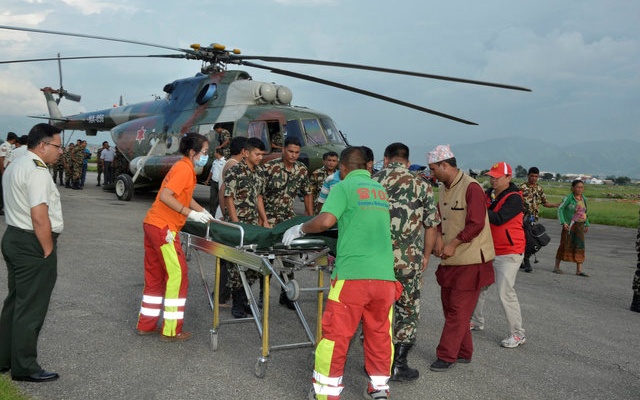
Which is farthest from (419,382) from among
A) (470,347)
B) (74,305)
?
(74,305)

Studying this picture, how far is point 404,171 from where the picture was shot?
426 cm

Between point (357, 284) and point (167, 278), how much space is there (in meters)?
2.17

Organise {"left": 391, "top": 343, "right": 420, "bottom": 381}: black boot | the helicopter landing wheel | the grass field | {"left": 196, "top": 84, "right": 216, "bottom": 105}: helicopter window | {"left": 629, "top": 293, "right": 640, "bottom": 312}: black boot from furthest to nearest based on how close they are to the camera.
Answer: the helicopter landing wheel
{"left": 196, "top": 84, "right": 216, "bottom": 105}: helicopter window
{"left": 629, "top": 293, "right": 640, "bottom": 312}: black boot
{"left": 391, "top": 343, "right": 420, "bottom": 381}: black boot
the grass field

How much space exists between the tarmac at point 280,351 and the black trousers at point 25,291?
0.22 metres

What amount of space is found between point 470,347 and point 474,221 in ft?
3.85

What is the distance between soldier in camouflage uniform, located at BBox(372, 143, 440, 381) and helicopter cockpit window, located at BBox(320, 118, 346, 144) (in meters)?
8.62

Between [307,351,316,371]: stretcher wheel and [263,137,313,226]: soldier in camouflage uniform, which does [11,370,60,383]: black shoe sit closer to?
[307,351,316,371]: stretcher wheel

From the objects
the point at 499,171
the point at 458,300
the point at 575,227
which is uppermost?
the point at 499,171

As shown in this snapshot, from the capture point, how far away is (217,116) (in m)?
13.7

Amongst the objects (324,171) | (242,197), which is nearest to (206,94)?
(324,171)

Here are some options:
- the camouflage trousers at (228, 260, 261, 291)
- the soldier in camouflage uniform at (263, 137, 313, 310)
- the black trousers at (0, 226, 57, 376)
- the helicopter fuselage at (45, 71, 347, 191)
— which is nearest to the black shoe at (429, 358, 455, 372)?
the camouflage trousers at (228, 260, 261, 291)

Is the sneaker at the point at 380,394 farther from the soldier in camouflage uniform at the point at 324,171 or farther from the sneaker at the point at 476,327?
the soldier in camouflage uniform at the point at 324,171

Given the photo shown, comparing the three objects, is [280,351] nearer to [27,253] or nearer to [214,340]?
[214,340]

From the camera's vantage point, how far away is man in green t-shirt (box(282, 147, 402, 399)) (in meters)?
3.48
